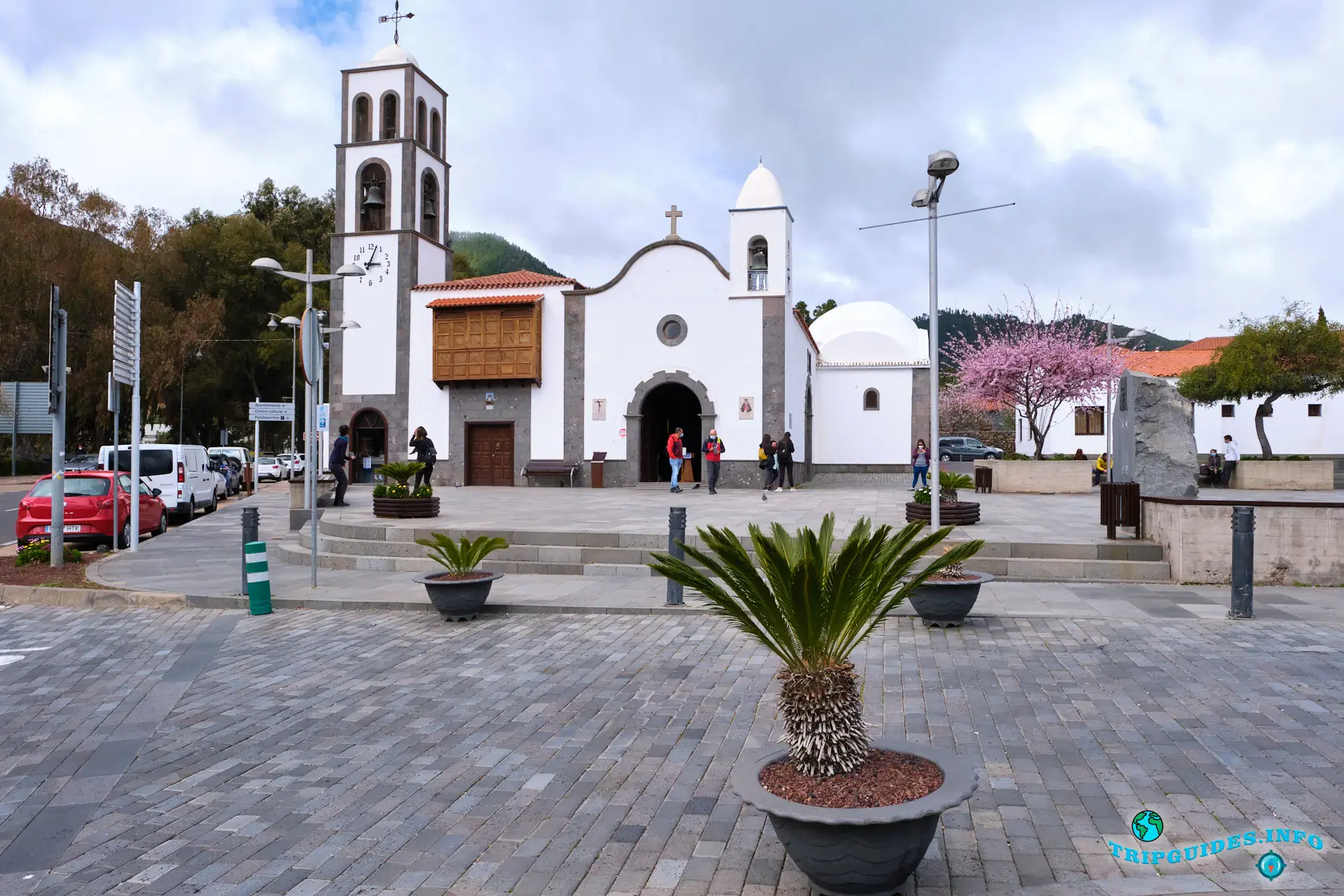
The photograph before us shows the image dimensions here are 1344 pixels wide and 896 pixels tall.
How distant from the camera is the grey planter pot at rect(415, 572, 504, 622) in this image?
30.7 ft

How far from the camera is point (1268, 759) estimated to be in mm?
4914

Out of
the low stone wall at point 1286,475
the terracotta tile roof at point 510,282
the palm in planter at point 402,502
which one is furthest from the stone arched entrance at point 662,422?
the low stone wall at point 1286,475

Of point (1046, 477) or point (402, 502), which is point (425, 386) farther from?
point (1046, 477)

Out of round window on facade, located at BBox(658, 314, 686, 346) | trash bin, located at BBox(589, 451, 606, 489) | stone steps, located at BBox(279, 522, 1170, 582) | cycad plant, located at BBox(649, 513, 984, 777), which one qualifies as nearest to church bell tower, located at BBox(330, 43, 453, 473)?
trash bin, located at BBox(589, 451, 606, 489)

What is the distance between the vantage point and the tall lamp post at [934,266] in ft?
34.8

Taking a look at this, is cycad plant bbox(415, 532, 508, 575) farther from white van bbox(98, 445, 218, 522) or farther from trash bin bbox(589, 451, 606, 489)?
trash bin bbox(589, 451, 606, 489)

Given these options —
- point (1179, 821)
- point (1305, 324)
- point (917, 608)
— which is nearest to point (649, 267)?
point (917, 608)

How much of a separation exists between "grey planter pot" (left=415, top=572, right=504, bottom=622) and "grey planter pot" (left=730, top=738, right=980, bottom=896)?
21.0ft

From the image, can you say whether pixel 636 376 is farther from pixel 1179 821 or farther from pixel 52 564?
pixel 1179 821

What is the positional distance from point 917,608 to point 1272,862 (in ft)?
16.5

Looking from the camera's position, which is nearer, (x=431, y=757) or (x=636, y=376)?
(x=431, y=757)

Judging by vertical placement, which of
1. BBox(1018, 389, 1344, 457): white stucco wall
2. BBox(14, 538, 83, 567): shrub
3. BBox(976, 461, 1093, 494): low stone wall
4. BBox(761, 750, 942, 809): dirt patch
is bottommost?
BBox(14, 538, 83, 567): shrub

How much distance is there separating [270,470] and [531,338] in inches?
820

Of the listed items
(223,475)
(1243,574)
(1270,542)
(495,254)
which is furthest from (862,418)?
(495,254)
